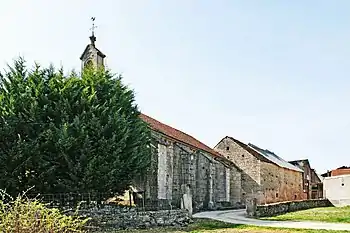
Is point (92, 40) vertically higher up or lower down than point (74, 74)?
higher up

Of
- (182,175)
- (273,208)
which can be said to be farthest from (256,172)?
(273,208)

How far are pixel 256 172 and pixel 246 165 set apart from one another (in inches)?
60.9

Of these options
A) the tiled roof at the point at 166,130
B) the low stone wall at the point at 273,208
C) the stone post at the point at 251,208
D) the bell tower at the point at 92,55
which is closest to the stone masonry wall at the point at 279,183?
the tiled roof at the point at 166,130

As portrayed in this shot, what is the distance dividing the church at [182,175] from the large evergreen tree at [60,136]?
140 inches

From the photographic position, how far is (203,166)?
1656 inches

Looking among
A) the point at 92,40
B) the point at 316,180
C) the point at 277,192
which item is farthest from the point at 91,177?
the point at 316,180

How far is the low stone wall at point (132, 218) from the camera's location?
19734 millimetres

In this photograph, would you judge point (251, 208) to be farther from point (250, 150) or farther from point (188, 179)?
point (250, 150)

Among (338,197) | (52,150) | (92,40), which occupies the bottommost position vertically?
(338,197)

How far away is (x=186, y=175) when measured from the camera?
125 ft

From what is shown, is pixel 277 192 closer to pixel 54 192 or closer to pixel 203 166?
pixel 203 166

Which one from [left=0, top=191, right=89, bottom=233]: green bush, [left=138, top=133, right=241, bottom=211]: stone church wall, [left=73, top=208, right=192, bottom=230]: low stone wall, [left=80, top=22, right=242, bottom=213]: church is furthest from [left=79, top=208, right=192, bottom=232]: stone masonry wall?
[left=0, top=191, right=89, bottom=233]: green bush

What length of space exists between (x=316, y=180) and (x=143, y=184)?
50.5 meters

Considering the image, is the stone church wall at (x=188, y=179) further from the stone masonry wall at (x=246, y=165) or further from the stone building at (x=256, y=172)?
the stone building at (x=256, y=172)
